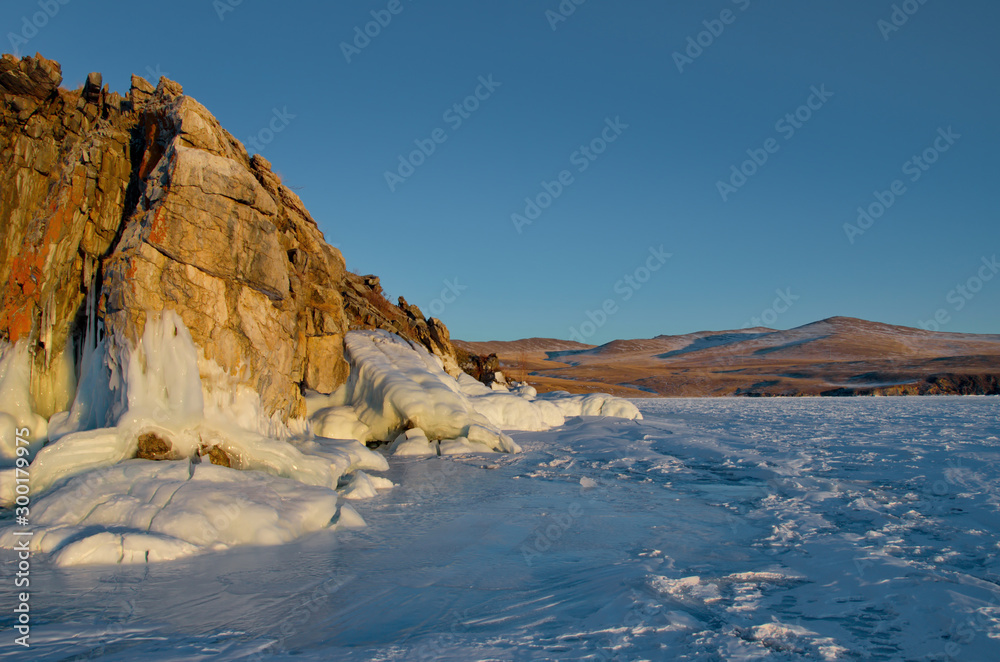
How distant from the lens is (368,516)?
7.52 meters

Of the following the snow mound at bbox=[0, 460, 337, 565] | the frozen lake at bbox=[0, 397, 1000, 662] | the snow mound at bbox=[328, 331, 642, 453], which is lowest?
the frozen lake at bbox=[0, 397, 1000, 662]

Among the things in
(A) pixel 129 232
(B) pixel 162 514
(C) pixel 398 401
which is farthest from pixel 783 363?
(B) pixel 162 514

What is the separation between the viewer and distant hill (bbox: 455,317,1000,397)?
56625 millimetres

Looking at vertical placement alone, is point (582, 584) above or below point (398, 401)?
below

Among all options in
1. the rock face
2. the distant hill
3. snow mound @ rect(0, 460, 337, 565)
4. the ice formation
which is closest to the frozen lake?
snow mound @ rect(0, 460, 337, 565)

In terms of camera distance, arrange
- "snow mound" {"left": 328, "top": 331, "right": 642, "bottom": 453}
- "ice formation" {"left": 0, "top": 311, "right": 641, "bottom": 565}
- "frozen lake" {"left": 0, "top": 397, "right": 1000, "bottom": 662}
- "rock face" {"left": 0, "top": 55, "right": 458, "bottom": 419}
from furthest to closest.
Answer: "snow mound" {"left": 328, "top": 331, "right": 642, "bottom": 453}, "rock face" {"left": 0, "top": 55, "right": 458, "bottom": 419}, "ice formation" {"left": 0, "top": 311, "right": 641, "bottom": 565}, "frozen lake" {"left": 0, "top": 397, "right": 1000, "bottom": 662}

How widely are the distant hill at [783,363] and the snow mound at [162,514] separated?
159ft

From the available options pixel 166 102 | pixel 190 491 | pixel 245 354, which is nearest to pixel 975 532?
pixel 190 491

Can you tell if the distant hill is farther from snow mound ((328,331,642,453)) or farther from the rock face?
the rock face

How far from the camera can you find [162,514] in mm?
6219

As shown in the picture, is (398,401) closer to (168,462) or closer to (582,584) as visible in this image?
(168,462)

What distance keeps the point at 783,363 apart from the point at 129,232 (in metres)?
90.4

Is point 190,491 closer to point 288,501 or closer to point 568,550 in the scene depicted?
point 288,501

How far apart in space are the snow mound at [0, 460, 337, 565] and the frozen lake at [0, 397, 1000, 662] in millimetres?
307
